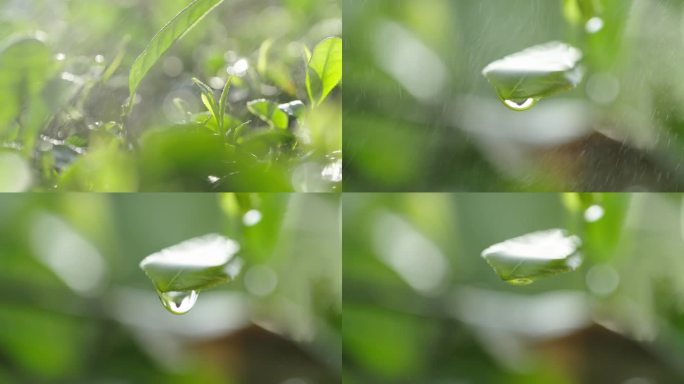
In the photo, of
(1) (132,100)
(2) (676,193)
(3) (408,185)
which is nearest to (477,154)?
(3) (408,185)

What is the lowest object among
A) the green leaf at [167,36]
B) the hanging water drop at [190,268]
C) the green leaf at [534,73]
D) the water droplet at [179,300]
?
the water droplet at [179,300]

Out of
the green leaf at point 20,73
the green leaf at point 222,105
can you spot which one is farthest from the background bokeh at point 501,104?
the green leaf at point 20,73

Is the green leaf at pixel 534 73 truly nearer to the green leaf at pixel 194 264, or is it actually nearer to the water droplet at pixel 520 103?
the water droplet at pixel 520 103

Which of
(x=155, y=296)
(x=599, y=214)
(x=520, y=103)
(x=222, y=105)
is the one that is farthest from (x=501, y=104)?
(x=155, y=296)

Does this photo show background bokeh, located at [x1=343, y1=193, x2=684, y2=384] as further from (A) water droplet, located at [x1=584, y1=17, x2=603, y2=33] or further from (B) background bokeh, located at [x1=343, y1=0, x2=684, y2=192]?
(A) water droplet, located at [x1=584, y1=17, x2=603, y2=33]

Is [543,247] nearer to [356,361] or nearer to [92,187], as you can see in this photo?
[356,361]
